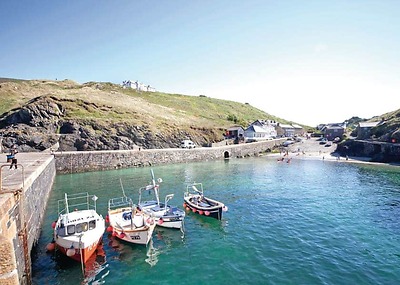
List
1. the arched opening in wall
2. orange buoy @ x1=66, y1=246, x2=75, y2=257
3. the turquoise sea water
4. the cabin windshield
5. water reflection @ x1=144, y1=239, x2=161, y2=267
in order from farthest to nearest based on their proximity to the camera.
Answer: the arched opening in wall < the cabin windshield < water reflection @ x1=144, y1=239, x2=161, y2=267 < orange buoy @ x1=66, y1=246, x2=75, y2=257 < the turquoise sea water

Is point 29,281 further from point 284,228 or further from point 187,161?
point 187,161

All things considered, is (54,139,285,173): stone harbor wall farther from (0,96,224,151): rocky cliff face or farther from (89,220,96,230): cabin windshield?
(89,220,96,230): cabin windshield

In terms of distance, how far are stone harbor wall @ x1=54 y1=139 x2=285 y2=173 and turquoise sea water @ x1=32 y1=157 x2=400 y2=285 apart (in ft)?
48.0

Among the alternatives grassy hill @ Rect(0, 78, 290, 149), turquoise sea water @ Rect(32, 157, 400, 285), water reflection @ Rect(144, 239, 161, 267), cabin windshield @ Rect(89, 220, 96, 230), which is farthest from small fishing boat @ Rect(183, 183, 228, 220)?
grassy hill @ Rect(0, 78, 290, 149)

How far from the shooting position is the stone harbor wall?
55031 millimetres

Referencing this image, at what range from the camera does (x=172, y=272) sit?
17.1 m

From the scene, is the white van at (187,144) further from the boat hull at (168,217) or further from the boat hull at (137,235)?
the boat hull at (137,235)

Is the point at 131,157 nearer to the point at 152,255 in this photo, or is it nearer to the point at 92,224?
the point at 92,224

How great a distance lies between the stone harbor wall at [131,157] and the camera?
55031mm

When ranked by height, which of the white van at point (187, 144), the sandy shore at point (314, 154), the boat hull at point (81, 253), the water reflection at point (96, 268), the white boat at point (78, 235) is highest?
the white van at point (187, 144)

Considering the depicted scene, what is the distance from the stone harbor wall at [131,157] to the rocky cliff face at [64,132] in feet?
23.3

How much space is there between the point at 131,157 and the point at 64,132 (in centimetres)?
2014

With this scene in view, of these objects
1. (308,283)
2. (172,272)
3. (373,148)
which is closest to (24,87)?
(172,272)

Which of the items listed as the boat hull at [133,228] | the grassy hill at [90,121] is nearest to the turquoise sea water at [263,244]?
the boat hull at [133,228]
